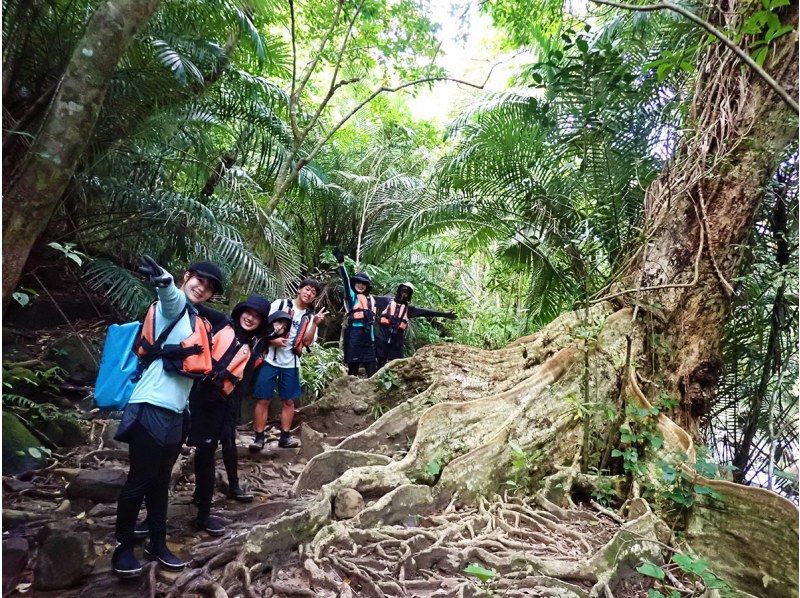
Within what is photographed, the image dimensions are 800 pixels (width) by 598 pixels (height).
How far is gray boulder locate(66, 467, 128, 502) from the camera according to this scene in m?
3.63

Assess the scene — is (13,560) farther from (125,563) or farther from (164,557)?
(164,557)

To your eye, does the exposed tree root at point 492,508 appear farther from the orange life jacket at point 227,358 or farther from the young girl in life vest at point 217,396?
the orange life jacket at point 227,358

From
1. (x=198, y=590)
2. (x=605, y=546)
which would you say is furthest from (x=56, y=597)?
(x=605, y=546)

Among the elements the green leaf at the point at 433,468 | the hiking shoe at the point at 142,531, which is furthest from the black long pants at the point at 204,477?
the green leaf at the point at 433,468

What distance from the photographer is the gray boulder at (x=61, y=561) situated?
255 cm

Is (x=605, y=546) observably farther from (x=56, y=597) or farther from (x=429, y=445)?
(x=56, y=597)

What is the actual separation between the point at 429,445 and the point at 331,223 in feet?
22.1

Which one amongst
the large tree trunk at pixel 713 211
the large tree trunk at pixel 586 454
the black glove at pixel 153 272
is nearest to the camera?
the black glove at pixel 153 272

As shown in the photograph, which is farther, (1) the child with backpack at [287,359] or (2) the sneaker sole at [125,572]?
(1) the child with backpack at [287,359]

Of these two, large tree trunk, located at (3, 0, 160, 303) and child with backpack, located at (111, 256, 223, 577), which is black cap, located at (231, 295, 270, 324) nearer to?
child with backpack, located at (111, 256, 223, 577)

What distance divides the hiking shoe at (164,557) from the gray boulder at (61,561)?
1.05 ft

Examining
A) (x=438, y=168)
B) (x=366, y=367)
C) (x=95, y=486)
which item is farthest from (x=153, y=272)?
(x=438, y=168)

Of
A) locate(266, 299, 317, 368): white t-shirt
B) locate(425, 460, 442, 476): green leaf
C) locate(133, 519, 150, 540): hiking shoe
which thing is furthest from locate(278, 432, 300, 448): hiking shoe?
locate(133, 519, 150, 540): hiking shoe

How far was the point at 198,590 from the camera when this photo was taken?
2.60 meters
